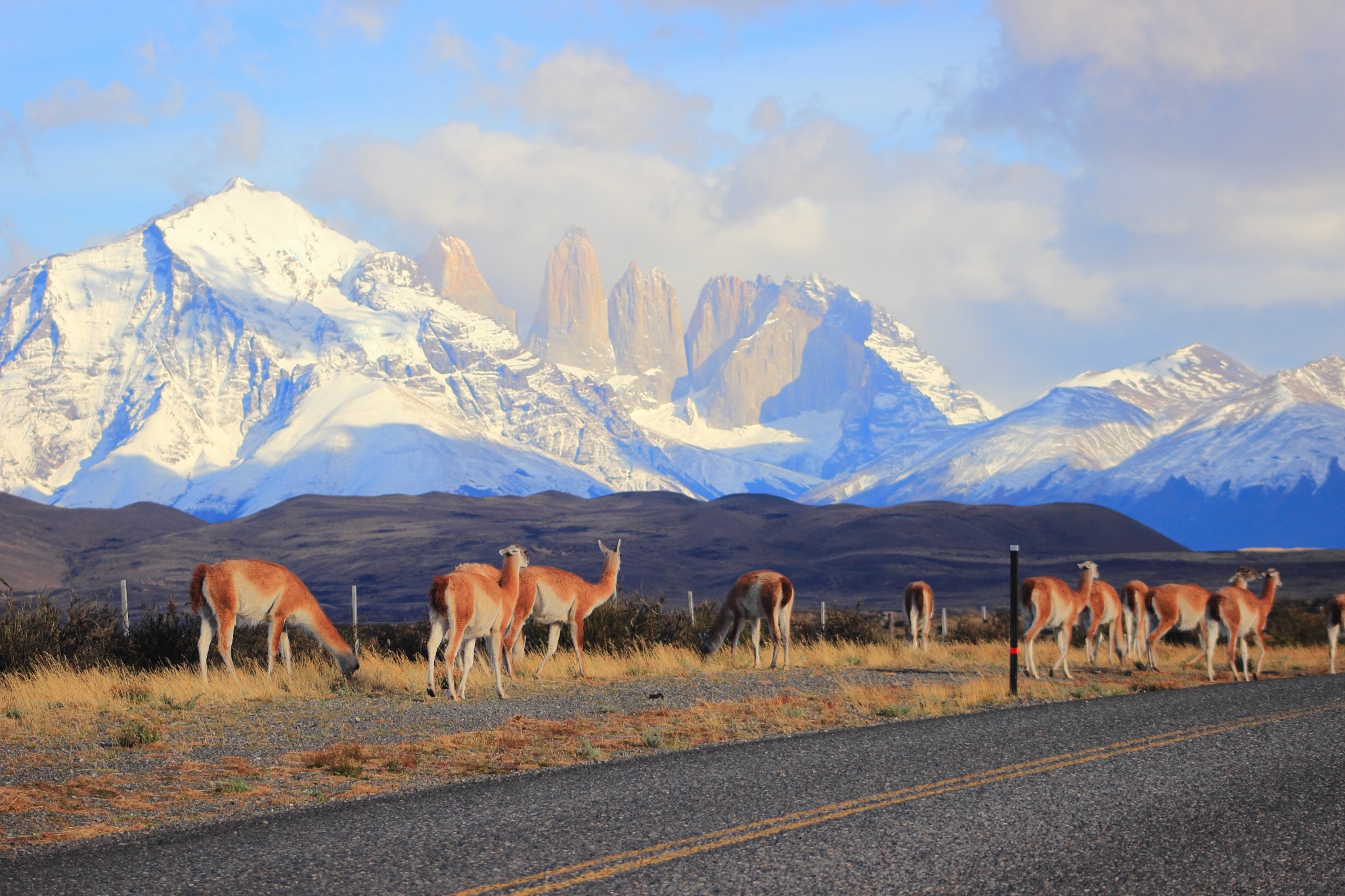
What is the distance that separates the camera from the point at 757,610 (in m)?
23.1

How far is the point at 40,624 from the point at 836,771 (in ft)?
52.3

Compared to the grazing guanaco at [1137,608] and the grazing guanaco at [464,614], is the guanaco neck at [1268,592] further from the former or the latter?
the grazing guanaco at [464,614]

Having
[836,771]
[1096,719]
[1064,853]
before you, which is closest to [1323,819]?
[1064,853]

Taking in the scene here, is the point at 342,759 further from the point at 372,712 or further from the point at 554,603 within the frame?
the point at 554,603

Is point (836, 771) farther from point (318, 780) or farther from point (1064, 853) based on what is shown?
point (318, 780)

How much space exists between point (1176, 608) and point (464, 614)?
13.7 meters

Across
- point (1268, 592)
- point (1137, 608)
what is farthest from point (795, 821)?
point (1268, 592)

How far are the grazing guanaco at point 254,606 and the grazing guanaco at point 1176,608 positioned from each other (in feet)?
47.7

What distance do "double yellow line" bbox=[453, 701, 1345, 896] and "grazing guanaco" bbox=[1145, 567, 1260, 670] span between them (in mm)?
10033

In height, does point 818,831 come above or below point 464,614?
below

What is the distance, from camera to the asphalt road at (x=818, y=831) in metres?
7.49

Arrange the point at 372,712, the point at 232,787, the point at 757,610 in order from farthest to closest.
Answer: the point at 757,610, the point at 372,712, the point at 232,787

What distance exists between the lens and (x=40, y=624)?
21.1 m

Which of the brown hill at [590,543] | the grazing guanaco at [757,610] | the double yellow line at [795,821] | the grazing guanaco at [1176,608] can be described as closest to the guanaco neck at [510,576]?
the grazing guanaco at [757,610]
